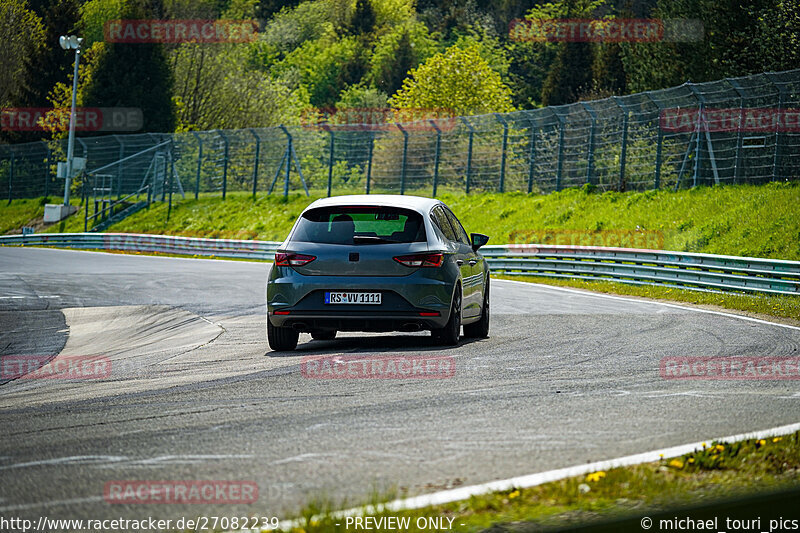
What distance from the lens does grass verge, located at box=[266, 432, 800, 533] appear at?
4.73 m

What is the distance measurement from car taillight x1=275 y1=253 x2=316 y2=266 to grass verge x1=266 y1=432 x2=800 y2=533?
582cm

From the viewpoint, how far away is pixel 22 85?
68875 millimetres

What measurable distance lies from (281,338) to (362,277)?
1.14 meters

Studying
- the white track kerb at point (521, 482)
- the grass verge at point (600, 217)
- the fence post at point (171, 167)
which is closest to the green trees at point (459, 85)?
the fence post at point (171, 167)

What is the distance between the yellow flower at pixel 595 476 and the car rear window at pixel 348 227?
5997mm

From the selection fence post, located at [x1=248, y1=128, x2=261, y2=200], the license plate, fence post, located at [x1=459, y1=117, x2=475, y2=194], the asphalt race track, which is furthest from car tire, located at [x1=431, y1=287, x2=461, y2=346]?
fence post, located at [x1=248, y1=128, x2=261, y2=200]

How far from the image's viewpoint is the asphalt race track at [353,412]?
18.4 feet

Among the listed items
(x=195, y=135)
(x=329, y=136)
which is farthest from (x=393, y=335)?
(x=195, y=135)

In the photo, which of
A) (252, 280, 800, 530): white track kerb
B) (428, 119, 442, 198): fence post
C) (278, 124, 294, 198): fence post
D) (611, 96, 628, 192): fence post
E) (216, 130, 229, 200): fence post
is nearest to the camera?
Result: (252, 280, 800, 530): white track kerb

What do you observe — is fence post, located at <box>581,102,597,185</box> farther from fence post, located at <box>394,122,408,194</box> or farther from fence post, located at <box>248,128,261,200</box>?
fence post, located at <box>248,128,261,200</box>

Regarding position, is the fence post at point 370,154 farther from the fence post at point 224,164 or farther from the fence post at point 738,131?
the fence post at point 738,131

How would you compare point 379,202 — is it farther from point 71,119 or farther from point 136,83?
point 136,83

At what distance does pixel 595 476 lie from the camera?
215 inches

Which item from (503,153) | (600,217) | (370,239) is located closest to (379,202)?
(370,239)
